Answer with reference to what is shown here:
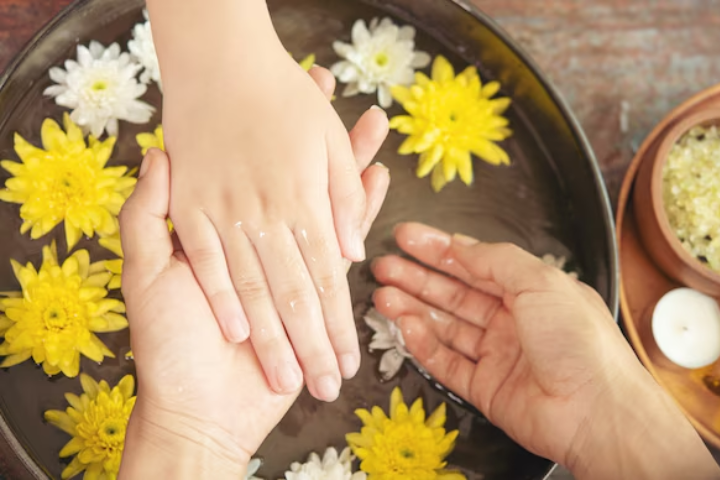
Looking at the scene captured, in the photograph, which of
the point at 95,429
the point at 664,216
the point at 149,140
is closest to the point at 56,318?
the point at 95,429

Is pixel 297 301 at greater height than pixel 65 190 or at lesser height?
lesser

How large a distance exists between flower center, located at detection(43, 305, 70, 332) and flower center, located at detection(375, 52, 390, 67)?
48 cm

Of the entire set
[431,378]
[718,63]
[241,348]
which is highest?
[718,63]

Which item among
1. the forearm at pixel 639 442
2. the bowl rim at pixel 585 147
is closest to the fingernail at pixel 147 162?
the bowl rim at pixel 585 147

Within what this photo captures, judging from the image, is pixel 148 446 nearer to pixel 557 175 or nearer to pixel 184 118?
pixel 184 118

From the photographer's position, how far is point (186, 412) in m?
0.66

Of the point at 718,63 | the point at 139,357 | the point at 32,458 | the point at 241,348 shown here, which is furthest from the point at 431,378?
the point at 718,63

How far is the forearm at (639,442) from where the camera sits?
0.64 metres

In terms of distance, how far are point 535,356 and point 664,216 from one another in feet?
0.79

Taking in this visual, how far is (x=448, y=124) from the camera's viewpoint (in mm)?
812

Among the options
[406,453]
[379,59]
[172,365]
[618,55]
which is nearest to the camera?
[172,365]

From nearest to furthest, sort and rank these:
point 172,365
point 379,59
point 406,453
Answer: point 172,365 < point 406,453 < point 379,59

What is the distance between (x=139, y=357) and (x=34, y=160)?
0.27 metres

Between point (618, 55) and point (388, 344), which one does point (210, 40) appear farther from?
point (618, 55)
